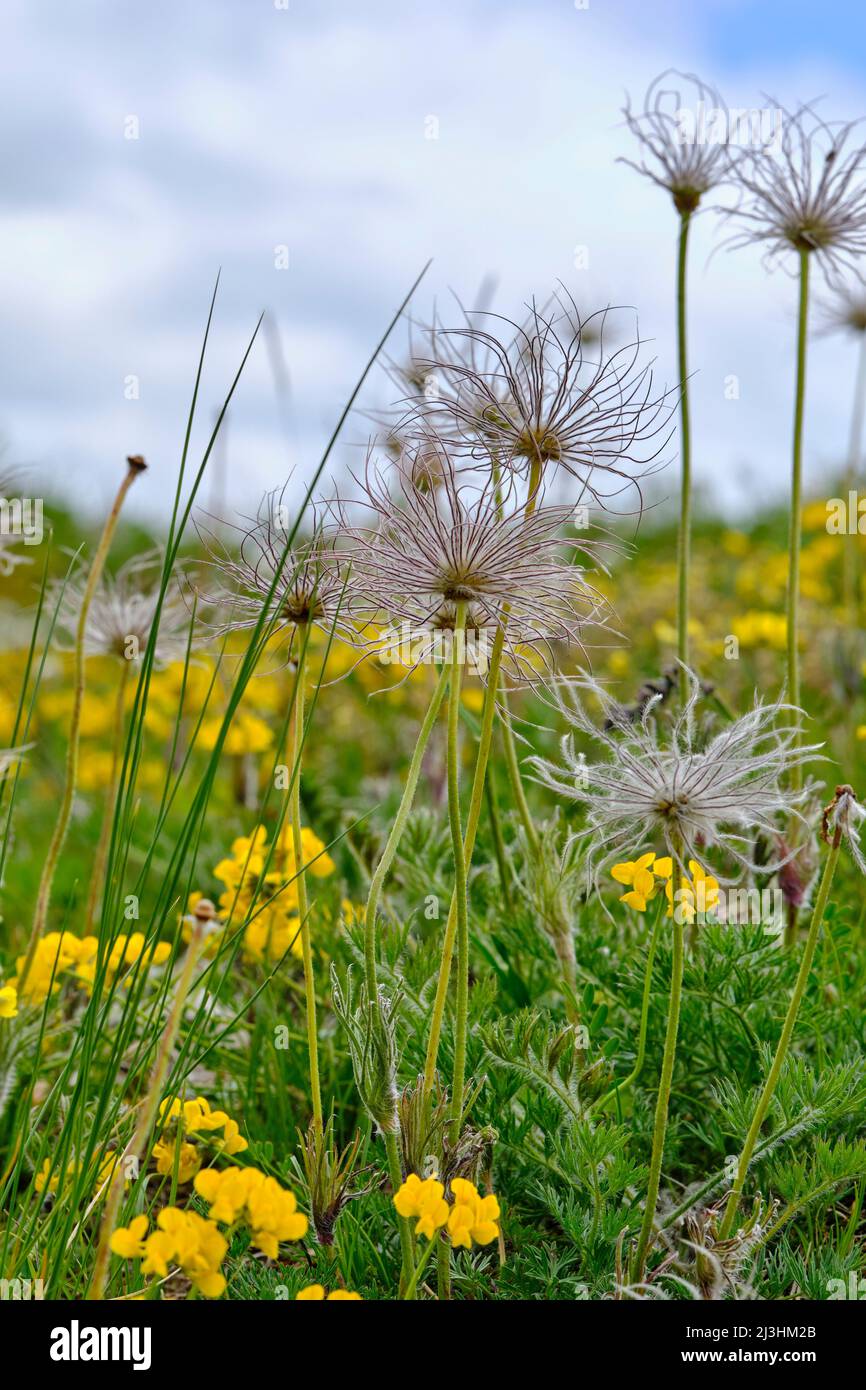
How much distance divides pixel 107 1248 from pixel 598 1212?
849 millimetres

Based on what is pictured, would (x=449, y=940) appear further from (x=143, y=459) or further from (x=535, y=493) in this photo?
(x=143, y=459)

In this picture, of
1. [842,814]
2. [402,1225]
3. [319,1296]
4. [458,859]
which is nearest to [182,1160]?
[402,1225]

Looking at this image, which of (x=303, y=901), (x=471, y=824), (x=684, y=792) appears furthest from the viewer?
(x=303, y=901)

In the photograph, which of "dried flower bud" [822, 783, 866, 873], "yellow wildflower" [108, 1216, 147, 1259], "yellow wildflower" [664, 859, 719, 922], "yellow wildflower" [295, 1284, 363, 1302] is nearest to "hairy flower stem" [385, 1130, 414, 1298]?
"yellow wildflower" [295, 1284, 363, 1302]

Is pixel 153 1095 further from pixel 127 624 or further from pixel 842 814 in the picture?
pixel 127 624

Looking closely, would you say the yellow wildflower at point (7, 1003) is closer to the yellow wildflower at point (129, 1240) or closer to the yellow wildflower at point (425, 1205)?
the yellow wildflower at point (129, 1240)

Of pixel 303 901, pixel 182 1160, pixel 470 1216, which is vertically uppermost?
pixel 303 901

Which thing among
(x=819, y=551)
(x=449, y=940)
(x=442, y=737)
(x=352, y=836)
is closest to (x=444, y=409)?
(x=449, y=940)

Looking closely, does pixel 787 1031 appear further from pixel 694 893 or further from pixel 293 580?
pixel 293 580

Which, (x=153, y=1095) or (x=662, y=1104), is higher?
(x=153, y=1095)

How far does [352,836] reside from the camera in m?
3.99

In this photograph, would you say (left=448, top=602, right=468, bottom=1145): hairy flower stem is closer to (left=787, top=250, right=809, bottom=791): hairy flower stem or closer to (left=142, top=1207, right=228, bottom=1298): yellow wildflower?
(left=142, top=1207, right=228, bottom=1298): yellow wildflower

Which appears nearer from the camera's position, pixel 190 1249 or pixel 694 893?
pixel 190 1249

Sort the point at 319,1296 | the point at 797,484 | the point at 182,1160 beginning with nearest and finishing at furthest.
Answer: the point at 319,1296 < the point at 182,1160 < the point at 797,484
